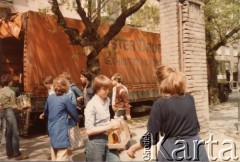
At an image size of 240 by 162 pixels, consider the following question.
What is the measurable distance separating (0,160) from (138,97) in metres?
7.78

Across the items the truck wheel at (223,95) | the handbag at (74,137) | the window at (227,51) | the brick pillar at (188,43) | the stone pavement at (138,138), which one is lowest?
the stone pavement at (138,138)

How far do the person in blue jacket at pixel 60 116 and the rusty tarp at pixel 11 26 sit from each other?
221 inches

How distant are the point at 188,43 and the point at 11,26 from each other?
5328 mm

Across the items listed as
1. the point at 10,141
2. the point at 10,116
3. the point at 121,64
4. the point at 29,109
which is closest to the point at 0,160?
the point at 10,141

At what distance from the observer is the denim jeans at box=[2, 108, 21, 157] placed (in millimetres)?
7645

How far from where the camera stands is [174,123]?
346 cm

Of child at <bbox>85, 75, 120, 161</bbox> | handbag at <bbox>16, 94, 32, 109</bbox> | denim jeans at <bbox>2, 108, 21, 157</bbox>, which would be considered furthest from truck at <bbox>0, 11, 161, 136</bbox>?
child at <bbox>85, 75, 120, 161</bbox>

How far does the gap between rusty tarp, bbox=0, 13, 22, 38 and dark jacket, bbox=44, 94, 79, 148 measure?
5.62m

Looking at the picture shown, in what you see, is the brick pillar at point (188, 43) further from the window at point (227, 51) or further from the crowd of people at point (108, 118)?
the window at point (227, 51)

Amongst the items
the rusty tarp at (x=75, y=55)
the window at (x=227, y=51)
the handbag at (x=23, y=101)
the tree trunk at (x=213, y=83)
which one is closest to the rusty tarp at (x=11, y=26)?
the rusty tarp at (x=75, y=55)

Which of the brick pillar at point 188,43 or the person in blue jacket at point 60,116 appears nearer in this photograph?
→ the person in blue jacket at point 60,116

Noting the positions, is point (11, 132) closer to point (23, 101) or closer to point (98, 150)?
point (23, 101)

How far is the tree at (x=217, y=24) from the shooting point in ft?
62.8

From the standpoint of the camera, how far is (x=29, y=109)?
10.2m
